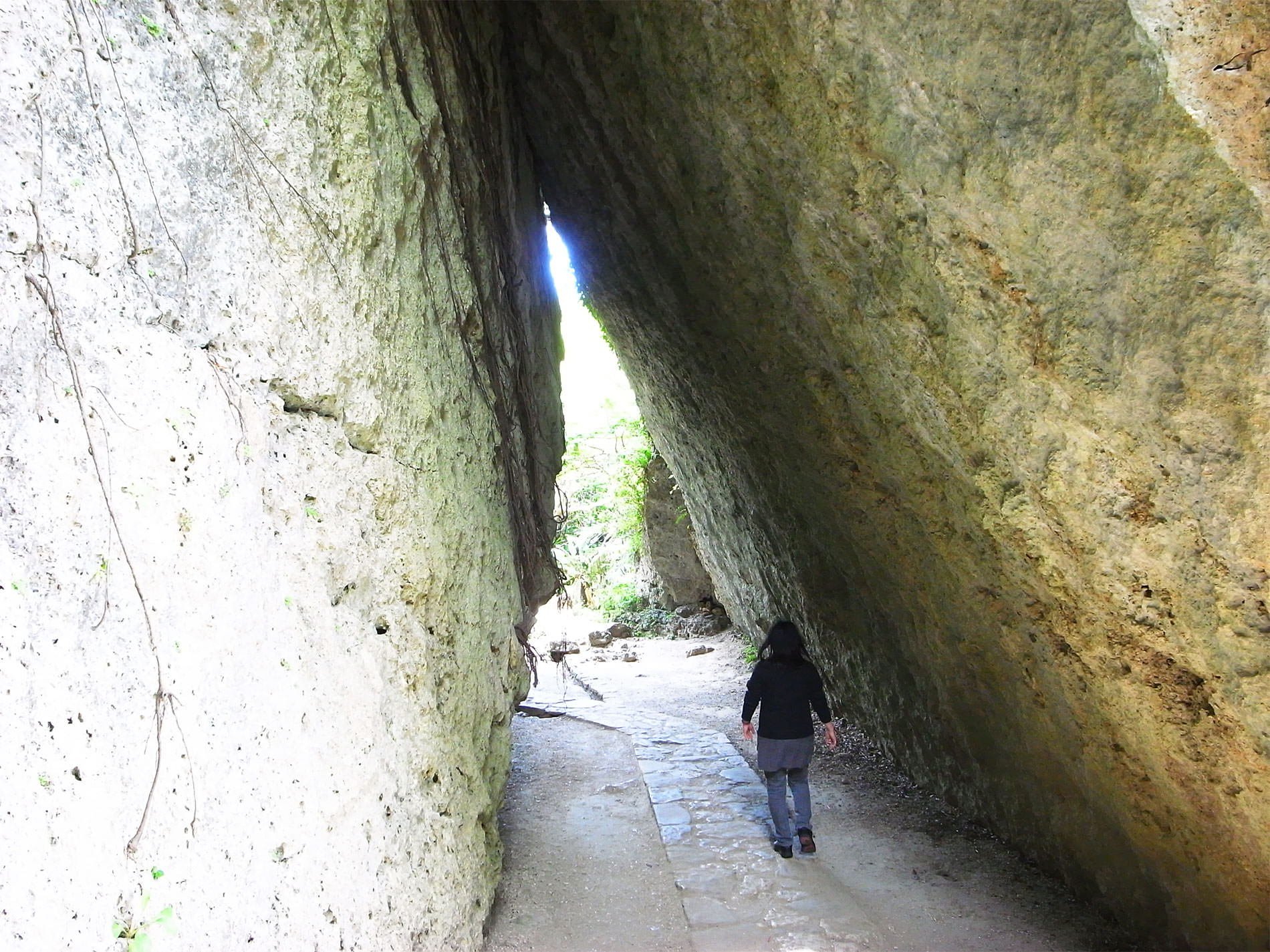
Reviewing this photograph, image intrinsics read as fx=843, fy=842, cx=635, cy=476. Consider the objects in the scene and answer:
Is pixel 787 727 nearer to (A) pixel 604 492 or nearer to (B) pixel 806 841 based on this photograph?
(B) pixel 806 841

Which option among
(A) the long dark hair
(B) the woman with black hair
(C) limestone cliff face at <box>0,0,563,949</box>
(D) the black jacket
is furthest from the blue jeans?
(C) limestone cliff face at <box>0,0,563,949</box>

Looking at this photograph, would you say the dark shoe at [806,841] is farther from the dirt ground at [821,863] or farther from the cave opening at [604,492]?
the cave opening at [604,492]

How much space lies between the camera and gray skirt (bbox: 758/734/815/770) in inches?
203

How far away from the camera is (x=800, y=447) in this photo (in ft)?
19.3

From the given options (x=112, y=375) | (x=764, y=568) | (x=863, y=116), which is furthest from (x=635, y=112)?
(x=764, y=568)

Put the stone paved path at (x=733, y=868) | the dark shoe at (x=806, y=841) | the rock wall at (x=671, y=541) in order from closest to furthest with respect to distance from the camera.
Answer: the stone paved path at (x=733, y=868) < the dark shoe at (x=806, y=841) < the rock wall at (x=671, y=541)

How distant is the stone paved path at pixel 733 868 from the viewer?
13.5 feet

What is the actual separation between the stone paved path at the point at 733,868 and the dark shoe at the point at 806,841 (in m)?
0.06

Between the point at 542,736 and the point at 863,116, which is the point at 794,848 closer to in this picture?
the point at 542,736

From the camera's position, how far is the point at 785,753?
515 cm

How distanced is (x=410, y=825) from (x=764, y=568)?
6.47 m

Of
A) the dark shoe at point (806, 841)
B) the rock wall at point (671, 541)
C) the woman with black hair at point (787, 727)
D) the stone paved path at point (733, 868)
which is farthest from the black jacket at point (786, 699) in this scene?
the rock wall at point (671, 541)

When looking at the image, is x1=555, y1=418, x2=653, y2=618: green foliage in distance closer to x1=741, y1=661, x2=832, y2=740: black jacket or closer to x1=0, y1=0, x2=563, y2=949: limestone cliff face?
x1=741, y1=661, x2=832, y2=740: black jacket

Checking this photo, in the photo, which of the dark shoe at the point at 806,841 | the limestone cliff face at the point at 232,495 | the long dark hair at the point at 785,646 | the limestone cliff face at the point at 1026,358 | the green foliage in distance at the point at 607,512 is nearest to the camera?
the limestone cliff face at the point at 232,495
